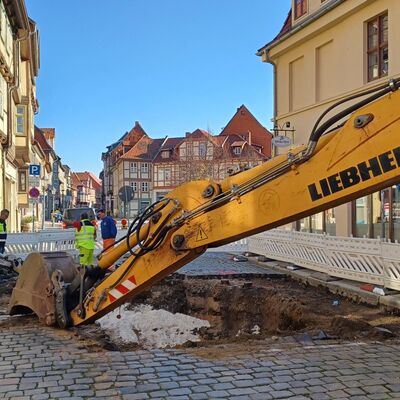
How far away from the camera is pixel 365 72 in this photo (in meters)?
14.6

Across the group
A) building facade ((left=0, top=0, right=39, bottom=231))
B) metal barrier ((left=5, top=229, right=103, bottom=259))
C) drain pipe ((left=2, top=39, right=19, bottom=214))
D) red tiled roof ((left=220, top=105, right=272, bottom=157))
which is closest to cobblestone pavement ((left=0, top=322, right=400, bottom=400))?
metal barrier ((left=5, top=229, right=103, bottom=259))

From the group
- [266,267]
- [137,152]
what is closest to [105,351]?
[266,267]

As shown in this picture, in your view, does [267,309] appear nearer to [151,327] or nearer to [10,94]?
[151,327]

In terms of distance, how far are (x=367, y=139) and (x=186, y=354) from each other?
3.32 m

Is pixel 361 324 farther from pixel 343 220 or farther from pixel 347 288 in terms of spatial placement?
pixel 343 220

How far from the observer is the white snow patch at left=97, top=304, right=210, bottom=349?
25.8 feet

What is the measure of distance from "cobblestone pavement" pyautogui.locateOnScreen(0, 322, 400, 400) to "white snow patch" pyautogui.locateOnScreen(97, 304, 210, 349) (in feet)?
5.25

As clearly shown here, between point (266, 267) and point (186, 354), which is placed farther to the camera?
point (266, 267)

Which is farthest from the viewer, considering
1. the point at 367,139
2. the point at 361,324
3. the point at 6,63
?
the point at 6,63

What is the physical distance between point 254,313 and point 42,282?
429 centimetres

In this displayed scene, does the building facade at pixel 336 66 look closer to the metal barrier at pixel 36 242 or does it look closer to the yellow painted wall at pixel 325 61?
the yellow painted wall at pixel 325 61

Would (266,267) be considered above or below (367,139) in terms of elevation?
below

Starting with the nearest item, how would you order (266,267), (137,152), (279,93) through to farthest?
1. (266,267)
2. (279,93)
3. (137,152)

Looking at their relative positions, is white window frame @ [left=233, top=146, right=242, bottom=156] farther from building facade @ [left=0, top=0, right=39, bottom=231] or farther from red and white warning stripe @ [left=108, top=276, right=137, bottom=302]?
red and white warning stripe @ [left=108, top=276, right=137, bottom=302]
